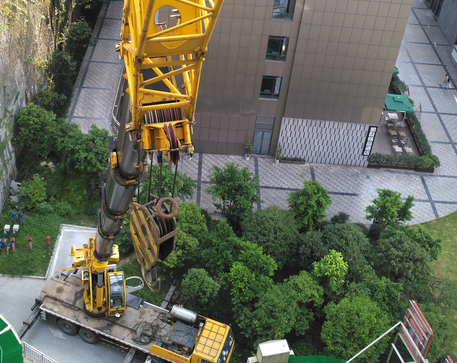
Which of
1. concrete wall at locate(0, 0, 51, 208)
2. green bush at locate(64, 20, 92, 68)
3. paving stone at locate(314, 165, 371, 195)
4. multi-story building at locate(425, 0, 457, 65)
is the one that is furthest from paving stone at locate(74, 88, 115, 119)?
multi-story building at locate(425, 0, 457, 65)

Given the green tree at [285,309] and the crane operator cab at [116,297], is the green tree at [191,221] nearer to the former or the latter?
the green tree at [285,309]

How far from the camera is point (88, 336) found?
A: 3039 centimetres

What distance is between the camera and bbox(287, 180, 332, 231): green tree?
121 feet

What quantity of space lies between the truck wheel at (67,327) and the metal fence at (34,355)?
2472mm

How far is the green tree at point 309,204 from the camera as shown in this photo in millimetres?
36750

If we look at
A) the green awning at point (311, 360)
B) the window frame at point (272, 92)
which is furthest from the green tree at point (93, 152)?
the green awning at point (311, 360)

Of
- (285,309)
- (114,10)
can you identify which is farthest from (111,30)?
(285,309)

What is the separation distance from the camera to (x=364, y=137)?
44.2 metres

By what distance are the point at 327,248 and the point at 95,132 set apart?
1740 centimetres

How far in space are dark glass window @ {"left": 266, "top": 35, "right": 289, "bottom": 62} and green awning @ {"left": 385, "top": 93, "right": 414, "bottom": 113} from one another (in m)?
12.9

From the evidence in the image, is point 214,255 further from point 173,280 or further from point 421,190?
point 421,190

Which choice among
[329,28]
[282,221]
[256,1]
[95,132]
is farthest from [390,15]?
[95,132]

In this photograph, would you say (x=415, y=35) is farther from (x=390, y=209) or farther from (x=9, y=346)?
(x=9, y=346)

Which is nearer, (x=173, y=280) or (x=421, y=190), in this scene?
(x=173, y=280)
